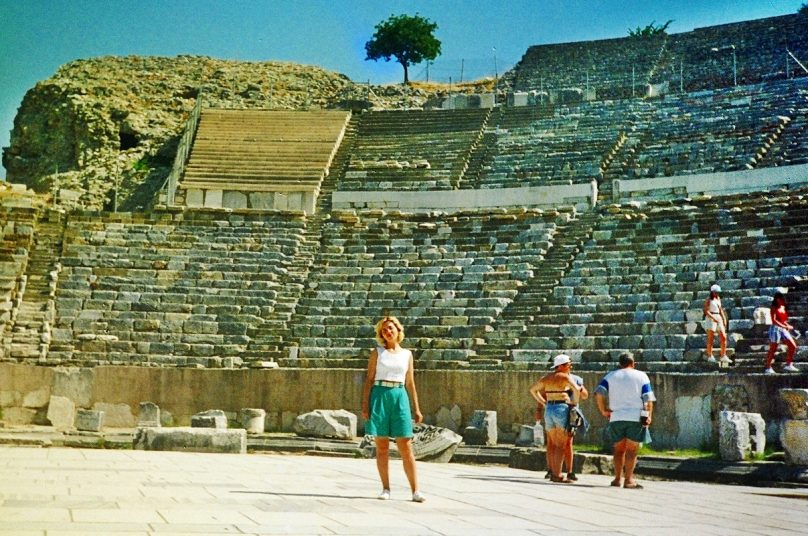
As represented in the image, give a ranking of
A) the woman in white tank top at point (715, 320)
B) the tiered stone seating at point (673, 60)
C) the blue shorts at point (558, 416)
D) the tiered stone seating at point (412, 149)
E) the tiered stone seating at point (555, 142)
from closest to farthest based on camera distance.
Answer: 1. the blue shorts at point (558, 416)
2. the woman in white tank top at point (715, 320)
3. the tiered stone seating at point (555, 142)
4. the tiered stone seating at point (412, 149)
5. the tiered stone seating at point (673, 60)

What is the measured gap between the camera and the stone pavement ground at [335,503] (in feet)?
22.3

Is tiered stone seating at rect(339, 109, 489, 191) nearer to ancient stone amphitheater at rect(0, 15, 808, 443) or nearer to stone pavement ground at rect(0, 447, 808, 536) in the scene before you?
ancient stone amphitheater at rect(0, 15, 808, 443)

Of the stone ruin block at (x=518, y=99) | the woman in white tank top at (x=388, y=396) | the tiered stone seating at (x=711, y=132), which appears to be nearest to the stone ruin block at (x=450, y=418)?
the woman in white tank top at (x=388, y=396)

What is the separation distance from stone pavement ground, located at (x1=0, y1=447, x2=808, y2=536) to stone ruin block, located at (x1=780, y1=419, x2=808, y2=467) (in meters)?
0.72

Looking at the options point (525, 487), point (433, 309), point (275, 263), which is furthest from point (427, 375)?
point (525, 487)

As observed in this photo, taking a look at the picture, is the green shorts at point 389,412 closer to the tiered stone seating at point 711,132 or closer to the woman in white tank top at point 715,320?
the woman in white tank top at point 715,320

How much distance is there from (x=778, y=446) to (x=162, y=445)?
850cm

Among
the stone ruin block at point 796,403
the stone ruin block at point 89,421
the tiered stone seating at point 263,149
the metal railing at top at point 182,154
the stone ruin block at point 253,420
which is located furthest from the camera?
the tiered stone seating at point 263,149

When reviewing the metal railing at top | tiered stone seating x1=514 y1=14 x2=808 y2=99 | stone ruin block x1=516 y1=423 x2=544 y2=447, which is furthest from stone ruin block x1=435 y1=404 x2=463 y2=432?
tiered stone seating x1=514 y1=14 x2=808 y2=99

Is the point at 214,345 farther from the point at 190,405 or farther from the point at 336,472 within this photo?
the point at 336,472

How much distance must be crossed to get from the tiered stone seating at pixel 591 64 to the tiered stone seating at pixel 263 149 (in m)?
9.83

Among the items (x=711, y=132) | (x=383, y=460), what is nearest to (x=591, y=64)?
(x=711, y=132)

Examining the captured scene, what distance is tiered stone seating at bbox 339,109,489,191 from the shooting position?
31328mm

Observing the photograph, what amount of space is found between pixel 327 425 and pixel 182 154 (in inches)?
666
